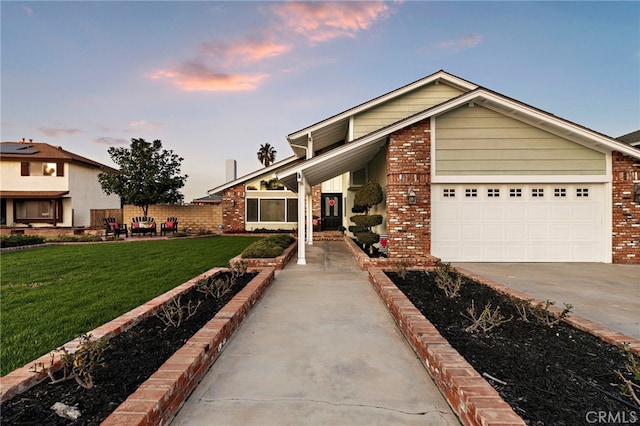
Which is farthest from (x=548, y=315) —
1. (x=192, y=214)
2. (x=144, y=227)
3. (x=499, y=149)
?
(x=192, y=214)

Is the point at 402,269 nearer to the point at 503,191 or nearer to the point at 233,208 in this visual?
the point at 503,191

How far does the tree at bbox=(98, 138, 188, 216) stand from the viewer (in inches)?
729

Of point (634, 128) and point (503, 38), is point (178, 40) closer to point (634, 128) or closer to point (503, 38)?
point (503, 38)

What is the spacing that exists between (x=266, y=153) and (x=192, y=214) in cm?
2266

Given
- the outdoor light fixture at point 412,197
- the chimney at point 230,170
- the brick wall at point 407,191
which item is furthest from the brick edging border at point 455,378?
the chimney at point 230,170

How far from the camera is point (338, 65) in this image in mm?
12820

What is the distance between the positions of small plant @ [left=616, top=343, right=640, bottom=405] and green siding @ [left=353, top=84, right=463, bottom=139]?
9.15 meters

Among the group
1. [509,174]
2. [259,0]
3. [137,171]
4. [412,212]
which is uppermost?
[259,0]

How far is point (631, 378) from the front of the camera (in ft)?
8.23

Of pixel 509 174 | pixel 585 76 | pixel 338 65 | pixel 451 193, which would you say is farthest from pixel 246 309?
pixel 585 76

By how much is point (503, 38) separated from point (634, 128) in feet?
43.2

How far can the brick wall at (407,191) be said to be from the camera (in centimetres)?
834

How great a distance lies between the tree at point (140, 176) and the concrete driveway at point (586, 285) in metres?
17.6

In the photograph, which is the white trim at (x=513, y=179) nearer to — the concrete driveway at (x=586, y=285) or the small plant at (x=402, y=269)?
the concrete driveway at (x=586, y=285)
